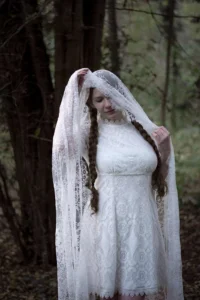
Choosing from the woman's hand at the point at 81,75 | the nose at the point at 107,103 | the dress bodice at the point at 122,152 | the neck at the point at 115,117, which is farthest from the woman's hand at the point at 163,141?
the woman's hand at the point at 81,75

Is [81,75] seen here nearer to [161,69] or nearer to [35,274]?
[35,274]

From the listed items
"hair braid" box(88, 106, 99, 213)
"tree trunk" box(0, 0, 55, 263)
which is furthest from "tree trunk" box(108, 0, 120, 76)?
"hair braid" box(88, 106, 99, 213)

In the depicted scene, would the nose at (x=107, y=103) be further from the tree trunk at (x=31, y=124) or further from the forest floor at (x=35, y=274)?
the forest floor at (x=35, y=274)

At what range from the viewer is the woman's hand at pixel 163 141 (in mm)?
4324

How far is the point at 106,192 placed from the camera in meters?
4.13

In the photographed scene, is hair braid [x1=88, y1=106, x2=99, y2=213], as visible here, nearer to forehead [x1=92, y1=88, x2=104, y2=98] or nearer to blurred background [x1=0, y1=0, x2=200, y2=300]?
forehead [x1=92, y1=88, x2=104, y2=98]

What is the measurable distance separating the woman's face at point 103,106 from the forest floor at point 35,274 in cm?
222

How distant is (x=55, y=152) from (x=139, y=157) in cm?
56

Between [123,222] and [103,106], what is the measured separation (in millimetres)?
774

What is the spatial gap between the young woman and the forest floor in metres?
1.64

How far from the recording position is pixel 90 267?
4.26 meters

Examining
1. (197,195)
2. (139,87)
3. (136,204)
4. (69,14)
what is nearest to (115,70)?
(139,87)

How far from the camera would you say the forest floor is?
5882 millimetres

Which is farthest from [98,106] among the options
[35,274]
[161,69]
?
[161,69]
